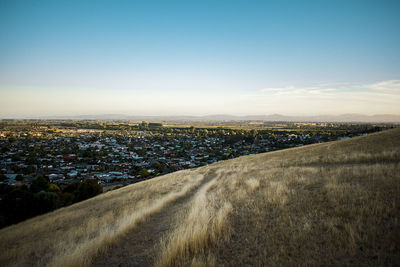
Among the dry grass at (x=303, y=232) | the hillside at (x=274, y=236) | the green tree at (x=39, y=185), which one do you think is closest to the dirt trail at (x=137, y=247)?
the hillside at (x=274, y=236)

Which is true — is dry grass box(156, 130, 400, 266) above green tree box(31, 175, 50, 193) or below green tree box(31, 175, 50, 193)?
above

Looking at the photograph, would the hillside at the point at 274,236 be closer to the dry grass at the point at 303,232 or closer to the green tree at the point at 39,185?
the dry grass at the point at 303,232

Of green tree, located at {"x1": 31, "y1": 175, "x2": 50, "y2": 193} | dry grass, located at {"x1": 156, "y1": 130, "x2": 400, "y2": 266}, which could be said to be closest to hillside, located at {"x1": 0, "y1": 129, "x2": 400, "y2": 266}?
dry grass, located at {"x1": 156, "y1": 130, "x2": 400, "y2": 266}

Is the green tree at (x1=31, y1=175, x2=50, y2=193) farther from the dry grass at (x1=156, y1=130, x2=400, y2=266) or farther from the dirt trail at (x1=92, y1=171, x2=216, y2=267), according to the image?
the dry grass at (x1=156, y1=130, x2=400, y2=266)

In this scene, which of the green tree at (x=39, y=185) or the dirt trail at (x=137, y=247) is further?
the green tree at (x=39, y=185)

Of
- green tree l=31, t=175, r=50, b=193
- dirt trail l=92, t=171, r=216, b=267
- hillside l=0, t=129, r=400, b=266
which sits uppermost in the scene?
hillside l=0, t=129, r=400, b=266

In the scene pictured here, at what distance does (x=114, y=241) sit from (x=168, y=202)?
4.40m

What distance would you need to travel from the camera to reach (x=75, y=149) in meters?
78.9

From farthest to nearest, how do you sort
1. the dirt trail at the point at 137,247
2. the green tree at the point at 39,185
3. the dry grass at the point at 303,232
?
the green tree at the point at 39,185 < the dirt trail at the point at 137,247 < the dry grass at the point at 303,232

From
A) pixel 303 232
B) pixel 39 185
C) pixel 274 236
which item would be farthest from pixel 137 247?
pixel 39 185

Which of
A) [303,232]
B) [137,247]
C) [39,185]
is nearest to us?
[303,232]

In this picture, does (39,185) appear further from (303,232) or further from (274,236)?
(303,232)

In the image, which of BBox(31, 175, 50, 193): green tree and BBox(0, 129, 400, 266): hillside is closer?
BBox(0, 129, 400, 266): hillside

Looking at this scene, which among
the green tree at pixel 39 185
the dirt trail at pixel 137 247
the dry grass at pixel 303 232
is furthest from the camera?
the green tree at pixel 39 185
